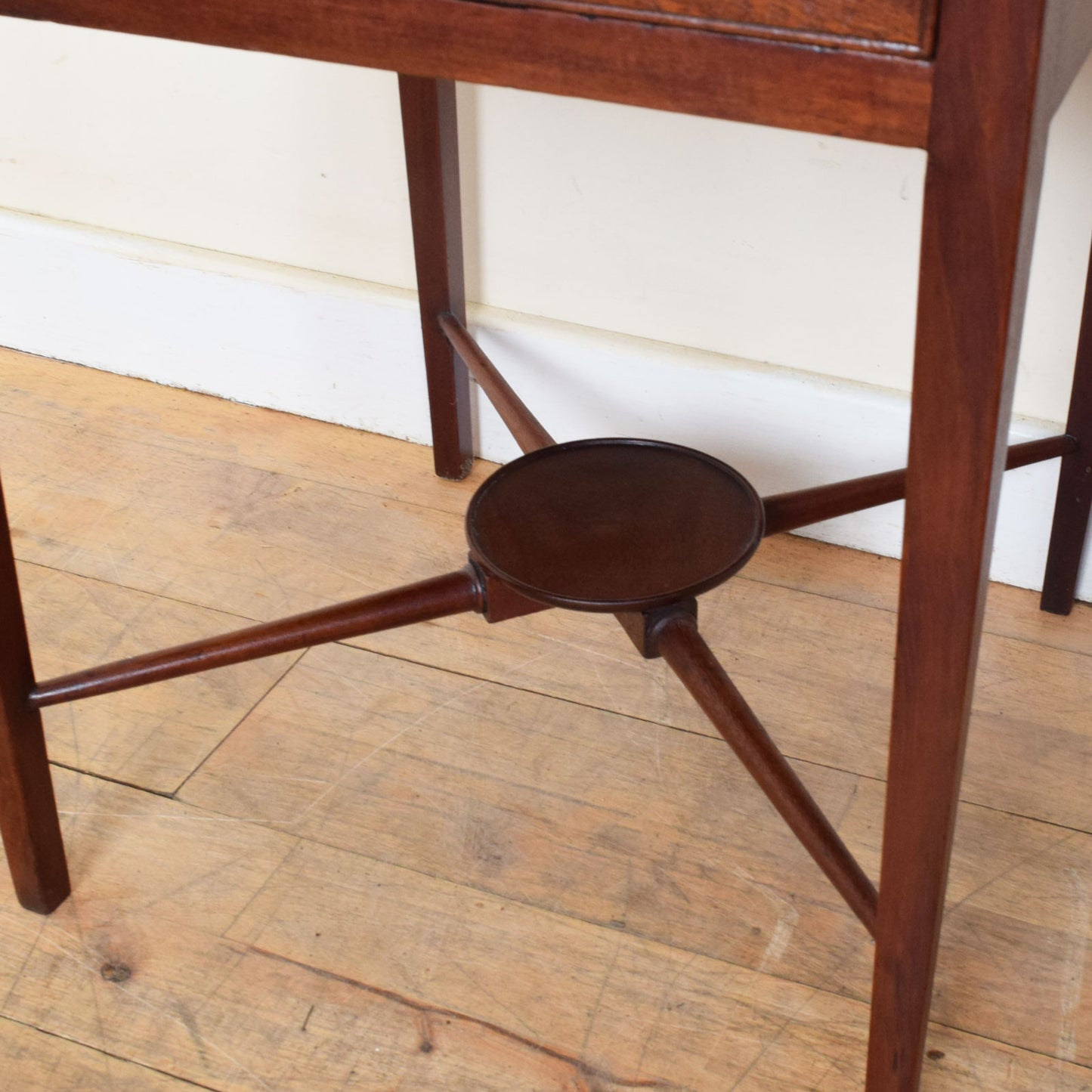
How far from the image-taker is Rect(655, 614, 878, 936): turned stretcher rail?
815 millimetres

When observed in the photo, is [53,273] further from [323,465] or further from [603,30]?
[603,30]

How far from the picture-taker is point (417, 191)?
4.15 feet

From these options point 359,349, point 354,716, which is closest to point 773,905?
point 354,716

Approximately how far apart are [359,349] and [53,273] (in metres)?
0.41

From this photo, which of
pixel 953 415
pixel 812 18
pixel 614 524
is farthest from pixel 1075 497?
pixel 812 18

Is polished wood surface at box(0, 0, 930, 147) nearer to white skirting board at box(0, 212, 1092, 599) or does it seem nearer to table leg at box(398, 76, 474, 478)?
table leg at box(398, 76, 474, 478)

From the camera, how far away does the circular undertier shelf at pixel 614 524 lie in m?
0.92

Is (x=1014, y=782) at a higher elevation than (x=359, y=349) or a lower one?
lower

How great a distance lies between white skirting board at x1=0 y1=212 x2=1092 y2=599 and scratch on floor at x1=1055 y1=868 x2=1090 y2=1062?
362mm

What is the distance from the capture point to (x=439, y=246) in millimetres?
1296

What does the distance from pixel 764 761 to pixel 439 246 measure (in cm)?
66

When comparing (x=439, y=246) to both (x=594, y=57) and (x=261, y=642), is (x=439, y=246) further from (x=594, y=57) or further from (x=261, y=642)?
(x=594, y=57)

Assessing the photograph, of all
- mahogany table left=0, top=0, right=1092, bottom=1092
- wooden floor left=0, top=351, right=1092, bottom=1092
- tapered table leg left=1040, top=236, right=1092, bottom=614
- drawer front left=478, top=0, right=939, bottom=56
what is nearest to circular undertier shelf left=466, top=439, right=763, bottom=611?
mahogany table left=0, top=0, right=1092, bottom=1092

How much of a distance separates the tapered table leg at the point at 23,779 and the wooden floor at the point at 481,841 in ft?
0.10
